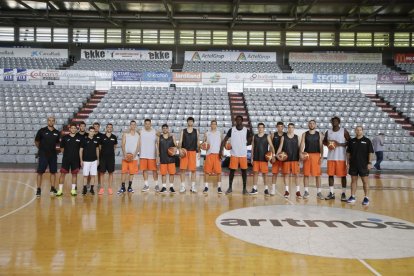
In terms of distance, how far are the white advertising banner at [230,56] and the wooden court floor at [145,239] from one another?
758 inches

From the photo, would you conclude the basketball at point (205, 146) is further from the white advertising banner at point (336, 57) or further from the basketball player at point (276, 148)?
the white advertising banner at point (336, 57)

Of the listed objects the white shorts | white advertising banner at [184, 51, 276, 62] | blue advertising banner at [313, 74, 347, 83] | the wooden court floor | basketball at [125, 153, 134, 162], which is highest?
white advertising banner at [184, 51, 276, 62]

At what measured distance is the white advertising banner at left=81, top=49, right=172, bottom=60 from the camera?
26188 mm

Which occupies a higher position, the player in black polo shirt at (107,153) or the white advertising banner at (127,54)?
the white advertising banner at (127,54)

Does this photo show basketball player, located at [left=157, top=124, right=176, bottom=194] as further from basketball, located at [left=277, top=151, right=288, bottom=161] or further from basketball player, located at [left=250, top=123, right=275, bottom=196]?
basketball, located at [left=277, top=151, right=288, bottom=161]

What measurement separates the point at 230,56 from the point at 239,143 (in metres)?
18.7

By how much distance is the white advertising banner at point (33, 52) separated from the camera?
85.8 feet

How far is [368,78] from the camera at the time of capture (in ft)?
66.8

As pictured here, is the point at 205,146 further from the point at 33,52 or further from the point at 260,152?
the point at 33,52

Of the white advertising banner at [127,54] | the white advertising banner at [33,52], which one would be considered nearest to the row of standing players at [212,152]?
the white advertising banner at [127,54]

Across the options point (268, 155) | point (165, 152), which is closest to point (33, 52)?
point (165, 152)

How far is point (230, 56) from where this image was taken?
85.6 feet

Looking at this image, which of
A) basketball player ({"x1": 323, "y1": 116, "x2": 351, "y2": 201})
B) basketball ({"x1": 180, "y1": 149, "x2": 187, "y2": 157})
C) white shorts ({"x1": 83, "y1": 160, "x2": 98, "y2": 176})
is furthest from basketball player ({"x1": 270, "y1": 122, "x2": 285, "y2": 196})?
white shorts ({"x1": 83, "y1": 160, "x2": 98, "y2": 176})

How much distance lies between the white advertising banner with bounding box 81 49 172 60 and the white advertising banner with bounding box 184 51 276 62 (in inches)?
70.5
